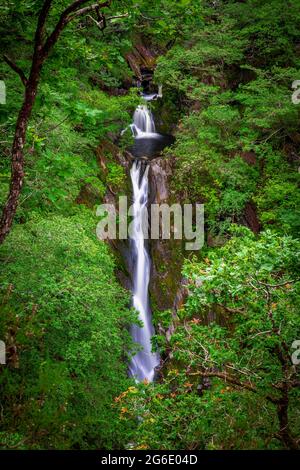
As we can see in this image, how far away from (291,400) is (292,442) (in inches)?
31.7

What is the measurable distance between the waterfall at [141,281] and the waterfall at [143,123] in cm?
335

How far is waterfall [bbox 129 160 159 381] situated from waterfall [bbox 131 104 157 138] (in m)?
3.35

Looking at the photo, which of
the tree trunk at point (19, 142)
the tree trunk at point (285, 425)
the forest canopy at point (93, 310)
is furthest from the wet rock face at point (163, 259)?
the tree trunk at point (19, 142)

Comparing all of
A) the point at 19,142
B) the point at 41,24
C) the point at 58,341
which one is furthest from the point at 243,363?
the point at 41,24

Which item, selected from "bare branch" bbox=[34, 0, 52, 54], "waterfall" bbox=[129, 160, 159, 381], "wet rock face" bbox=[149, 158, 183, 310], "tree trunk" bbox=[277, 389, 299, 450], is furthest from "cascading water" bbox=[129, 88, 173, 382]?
"bare branch" bbox=[34, 0, 52, 54]

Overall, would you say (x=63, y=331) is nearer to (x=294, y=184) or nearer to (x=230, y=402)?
(x=230, y=402)

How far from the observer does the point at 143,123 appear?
54.4ft

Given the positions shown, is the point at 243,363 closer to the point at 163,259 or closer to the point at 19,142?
the point at 19,142

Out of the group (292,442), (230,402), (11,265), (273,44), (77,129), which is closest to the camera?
(292,442)

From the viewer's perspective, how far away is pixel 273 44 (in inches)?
577

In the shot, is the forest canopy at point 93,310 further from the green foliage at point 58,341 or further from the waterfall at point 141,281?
the waterfall at point 141,281

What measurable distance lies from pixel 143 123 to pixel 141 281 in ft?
26.1
